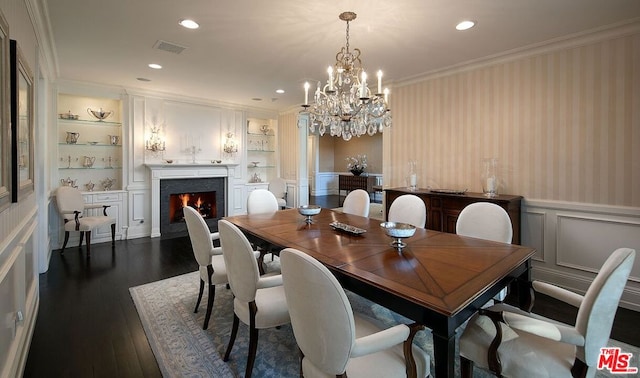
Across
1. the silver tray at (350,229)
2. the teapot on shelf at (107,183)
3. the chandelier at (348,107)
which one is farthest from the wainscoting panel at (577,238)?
the teapot on shelf at (107,183)

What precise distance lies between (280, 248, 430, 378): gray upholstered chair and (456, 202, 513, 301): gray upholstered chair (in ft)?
4.46

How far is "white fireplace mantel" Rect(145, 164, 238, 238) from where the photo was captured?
5309 mm

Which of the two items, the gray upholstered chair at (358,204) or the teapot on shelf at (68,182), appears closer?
the gray upholstered chair at (358,204)

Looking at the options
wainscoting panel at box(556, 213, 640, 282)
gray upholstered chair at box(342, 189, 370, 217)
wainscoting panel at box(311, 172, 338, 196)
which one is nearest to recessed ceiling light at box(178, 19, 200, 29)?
gray upholstered chair at box(342, 189, 370, 217)

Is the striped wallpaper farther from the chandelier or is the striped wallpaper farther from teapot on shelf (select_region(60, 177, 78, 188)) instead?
teapot on shelf (select_region(60, 177, 78, 188))

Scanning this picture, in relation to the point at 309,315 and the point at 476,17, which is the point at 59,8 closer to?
the point at 309,315

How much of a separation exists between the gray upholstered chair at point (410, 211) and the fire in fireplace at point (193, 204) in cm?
415

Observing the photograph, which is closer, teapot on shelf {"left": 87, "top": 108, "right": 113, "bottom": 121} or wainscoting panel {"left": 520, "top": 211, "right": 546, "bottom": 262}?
wainscoting panel {"left": 520, "top": 211, "right": 546, "bottom": 262}

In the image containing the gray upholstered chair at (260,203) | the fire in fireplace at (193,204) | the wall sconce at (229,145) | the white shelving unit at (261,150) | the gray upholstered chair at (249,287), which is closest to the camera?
→ the gray upholstered chair at (249,287)

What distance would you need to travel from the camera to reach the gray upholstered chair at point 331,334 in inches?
44.6

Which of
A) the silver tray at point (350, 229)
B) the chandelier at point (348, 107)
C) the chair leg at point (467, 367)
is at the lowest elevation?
the chair leg at point (467, 367)

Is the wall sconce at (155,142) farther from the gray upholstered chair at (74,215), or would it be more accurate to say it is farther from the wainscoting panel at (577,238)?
the wainscoting panel at (577,238)

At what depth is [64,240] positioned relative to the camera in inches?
175

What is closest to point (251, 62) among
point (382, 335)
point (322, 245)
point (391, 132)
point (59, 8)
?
point (59, 8)
